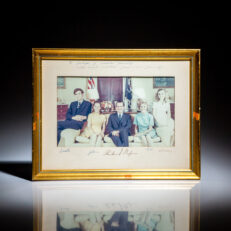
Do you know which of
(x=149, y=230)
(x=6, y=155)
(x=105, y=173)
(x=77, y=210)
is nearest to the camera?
(x=149, y=230)

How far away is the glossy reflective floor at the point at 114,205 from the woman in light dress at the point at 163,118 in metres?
0.15

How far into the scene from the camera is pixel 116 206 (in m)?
0.88

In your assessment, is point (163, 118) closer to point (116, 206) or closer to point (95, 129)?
point (95, 129)

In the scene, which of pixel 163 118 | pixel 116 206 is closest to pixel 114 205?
pixel 116 206

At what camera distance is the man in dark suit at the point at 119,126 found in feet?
3.79

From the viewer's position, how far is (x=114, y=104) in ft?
3.81

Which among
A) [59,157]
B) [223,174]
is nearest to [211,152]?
[223,174]

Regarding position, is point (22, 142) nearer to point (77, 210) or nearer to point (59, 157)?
point (59, 157)

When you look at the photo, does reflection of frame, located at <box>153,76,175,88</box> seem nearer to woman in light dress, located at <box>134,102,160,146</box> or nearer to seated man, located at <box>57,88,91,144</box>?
woman in light dress, located at <box>134,102,160,146</box>

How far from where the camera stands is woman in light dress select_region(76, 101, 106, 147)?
45.2 inches

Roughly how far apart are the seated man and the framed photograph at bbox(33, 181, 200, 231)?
196mm

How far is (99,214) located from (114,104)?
0.43 metres

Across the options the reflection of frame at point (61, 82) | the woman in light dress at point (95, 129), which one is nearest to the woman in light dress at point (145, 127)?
the woman in light dress at point (95, 129)

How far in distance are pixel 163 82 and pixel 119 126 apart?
8.1 inches
